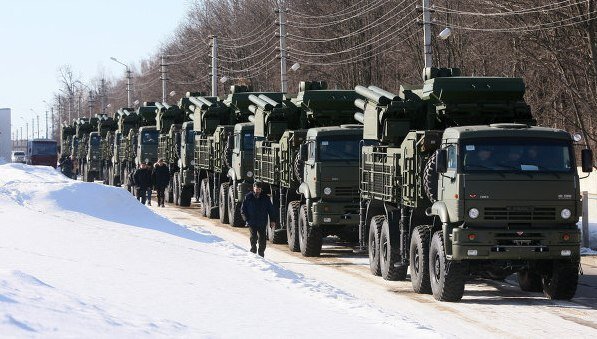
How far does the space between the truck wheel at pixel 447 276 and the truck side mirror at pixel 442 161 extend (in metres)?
1.05

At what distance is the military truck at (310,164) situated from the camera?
975 inches

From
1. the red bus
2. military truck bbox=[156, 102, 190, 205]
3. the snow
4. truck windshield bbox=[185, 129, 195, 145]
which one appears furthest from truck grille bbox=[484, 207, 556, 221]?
the red bus

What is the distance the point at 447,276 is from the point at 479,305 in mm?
628

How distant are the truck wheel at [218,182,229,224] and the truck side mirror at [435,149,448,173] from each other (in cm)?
1789

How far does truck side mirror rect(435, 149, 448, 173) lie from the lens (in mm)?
17547

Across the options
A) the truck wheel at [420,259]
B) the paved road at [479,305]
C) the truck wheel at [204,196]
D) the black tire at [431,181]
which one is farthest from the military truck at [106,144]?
the black tire at [431,181]

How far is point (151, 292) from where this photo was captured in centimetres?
1420

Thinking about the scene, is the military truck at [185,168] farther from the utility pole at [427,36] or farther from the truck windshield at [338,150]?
the truck windshield at [338,150]

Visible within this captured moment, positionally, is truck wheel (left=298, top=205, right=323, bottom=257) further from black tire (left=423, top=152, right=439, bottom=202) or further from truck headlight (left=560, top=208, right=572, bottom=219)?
truck headlight (left=560, top=208, right=572, bottom=219)

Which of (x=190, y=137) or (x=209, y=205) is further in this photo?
(x=190, y=137)

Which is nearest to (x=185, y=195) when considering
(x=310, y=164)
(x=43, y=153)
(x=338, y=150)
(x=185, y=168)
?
(x=185, y=168)

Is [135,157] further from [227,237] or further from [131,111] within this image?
[227,237]

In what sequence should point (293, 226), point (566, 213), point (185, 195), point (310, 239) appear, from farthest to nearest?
point (185, 195) → point (293, 226) → point (310, 239) → point (566, 213)

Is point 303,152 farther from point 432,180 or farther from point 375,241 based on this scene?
point 432,180
